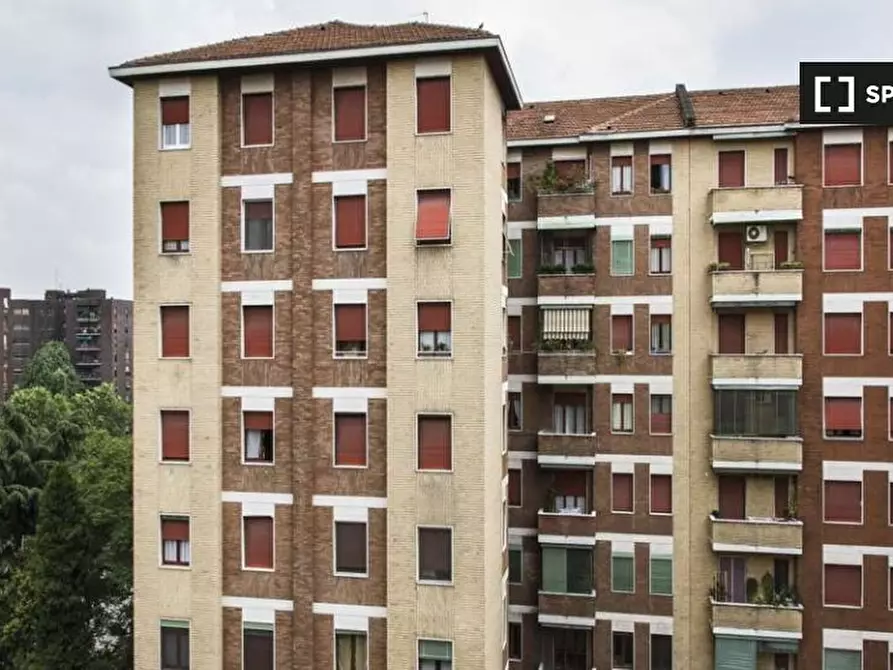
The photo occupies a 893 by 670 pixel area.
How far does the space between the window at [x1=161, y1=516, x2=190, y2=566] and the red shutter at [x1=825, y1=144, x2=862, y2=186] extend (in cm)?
2159

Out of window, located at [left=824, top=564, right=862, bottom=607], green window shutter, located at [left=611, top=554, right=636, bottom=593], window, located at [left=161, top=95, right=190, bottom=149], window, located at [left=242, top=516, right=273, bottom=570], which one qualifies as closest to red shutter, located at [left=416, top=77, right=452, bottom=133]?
window, located at [left=161, top=95, right=190, bottom=149]

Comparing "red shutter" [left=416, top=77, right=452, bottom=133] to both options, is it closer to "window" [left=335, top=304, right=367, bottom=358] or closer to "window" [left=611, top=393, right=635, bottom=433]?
"window" [left=335, top=304, right=367, bottom=358]

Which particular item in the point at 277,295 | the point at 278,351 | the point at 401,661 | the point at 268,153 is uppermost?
the point at 268,153

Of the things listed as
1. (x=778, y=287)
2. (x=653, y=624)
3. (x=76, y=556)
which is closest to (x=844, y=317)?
(x=778, y=287)

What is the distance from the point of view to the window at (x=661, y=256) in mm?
23203

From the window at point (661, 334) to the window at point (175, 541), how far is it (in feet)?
50.4

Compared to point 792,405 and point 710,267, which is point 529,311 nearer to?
point 710,267

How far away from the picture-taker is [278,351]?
18203 millimetres

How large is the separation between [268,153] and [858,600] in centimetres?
2194

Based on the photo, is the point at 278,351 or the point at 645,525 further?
the point at 645,525

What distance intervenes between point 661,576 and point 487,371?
1083 cm

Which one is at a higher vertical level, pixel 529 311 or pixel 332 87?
pixel 332 87

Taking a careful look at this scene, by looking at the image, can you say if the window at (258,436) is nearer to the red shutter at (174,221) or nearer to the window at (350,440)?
the window at (350,440)

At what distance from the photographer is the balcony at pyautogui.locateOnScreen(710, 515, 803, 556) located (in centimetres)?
2148
